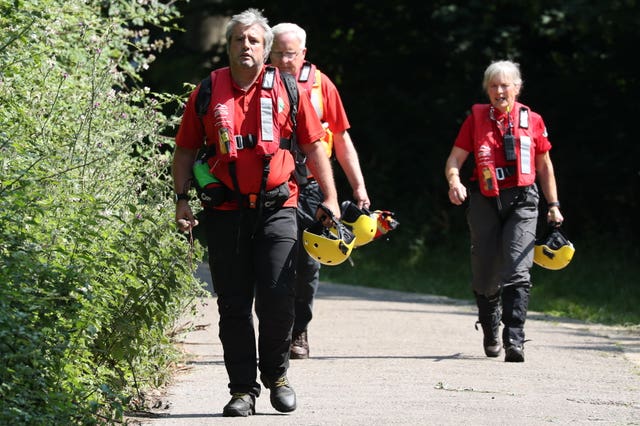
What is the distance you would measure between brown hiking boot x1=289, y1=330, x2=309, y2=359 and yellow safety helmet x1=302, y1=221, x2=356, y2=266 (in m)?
2.01

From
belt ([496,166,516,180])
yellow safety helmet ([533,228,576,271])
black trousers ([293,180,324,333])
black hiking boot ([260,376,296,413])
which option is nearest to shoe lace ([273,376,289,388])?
black hiking boot ([260,376,296,413])

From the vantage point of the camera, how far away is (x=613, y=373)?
891cm

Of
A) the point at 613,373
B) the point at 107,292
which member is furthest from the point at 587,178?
the point at 107,292

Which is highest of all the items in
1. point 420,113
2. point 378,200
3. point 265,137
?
point 265,137

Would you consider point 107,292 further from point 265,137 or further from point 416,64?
point 416,64

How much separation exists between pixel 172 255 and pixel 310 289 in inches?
74.0

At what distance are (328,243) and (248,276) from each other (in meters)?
0.43

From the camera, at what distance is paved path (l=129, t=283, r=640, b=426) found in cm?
695

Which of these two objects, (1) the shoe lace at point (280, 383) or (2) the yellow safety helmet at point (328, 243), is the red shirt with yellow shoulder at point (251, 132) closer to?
(2) the yellow safety helmet at point (328, 243)

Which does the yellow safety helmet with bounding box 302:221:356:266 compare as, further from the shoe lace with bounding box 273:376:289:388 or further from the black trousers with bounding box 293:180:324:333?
the black trousers with bounding box 293:180:324:333

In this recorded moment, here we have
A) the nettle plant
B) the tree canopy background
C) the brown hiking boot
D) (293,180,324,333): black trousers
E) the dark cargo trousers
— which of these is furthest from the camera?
the tree canopy background

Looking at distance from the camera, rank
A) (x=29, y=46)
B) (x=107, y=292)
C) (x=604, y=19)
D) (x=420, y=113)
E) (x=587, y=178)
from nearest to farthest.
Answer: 1. (x=107, y=292)
2. (x=29, y=46)
3. (x=604, y=19)
4. (x=587, y=178)
5. (x=420, y=113)

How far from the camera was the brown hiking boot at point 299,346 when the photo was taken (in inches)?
355

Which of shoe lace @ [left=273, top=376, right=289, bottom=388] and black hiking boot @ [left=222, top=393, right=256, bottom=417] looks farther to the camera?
shoe lace @ [left=273, top=376, right=289, bottom=388]
